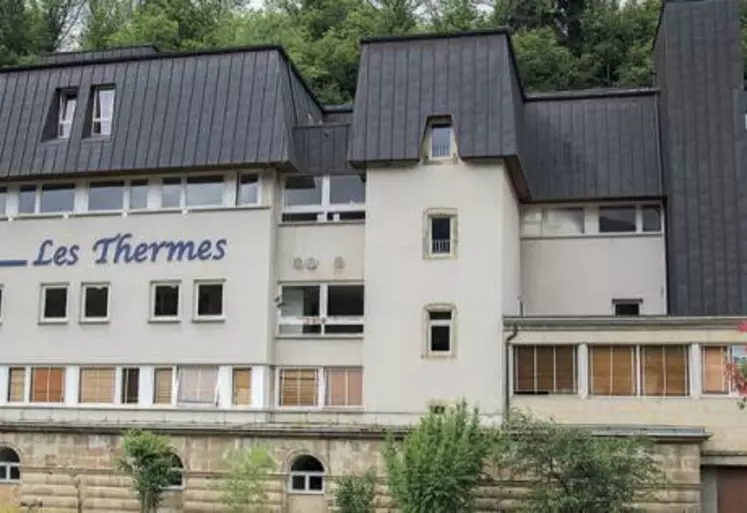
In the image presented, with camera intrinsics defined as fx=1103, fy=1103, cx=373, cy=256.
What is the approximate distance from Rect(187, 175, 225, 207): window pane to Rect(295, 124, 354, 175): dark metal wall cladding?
101 inches

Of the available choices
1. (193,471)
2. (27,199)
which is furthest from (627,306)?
(27,199)

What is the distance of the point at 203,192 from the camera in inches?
1287

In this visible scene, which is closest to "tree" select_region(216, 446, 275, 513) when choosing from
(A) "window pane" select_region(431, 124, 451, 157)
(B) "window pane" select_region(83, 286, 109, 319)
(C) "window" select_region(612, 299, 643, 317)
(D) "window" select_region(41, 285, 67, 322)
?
(B) "window pane" select_region(83, 286, 109, 319)

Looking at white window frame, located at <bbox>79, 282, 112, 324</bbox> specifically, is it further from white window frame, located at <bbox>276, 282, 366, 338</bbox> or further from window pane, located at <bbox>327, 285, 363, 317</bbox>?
window pane, located at <bbox>327, 285, 363, 317</bbox>

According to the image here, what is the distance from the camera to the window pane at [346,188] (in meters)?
32.3

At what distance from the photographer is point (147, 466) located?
24.9m

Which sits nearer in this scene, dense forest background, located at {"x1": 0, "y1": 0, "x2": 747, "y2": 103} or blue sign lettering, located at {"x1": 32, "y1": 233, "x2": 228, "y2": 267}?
blue sign lettering, located at {"x1": 32, "y1": 233, "x2": 228, "y2": 267}

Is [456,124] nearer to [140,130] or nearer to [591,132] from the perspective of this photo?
[591,132]

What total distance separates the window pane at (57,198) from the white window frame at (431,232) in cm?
1115

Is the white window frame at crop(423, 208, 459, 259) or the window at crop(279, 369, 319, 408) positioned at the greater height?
the white window frame at crop(423, 208, 459, 259)

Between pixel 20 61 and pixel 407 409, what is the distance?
3506 cm

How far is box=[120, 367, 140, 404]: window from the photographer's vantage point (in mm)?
32375

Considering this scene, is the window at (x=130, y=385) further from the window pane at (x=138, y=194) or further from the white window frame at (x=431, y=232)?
the white window frame at (x=431, y=232)

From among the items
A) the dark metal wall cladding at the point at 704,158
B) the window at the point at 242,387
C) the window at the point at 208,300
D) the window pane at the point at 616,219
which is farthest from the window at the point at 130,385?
the dark metal wall cladding at the point at 704,158
